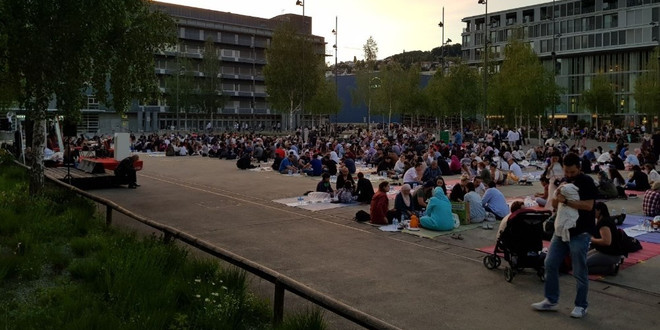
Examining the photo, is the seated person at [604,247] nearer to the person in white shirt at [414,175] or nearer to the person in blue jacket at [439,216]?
the person in blue jacket at [439,216]

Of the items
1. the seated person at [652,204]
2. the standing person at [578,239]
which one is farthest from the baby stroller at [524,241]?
the seated person at [652,204]

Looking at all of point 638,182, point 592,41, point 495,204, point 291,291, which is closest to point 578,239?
point 291,291

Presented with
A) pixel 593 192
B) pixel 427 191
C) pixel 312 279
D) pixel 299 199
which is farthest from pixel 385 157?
pixel 593 192

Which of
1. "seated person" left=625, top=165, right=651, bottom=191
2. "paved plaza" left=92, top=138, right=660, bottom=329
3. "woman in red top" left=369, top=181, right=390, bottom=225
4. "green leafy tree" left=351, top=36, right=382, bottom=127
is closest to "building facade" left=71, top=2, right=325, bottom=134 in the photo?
"green leafy tree" left=351, top=36, right=382, bottom=127

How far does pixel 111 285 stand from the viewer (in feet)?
22.5

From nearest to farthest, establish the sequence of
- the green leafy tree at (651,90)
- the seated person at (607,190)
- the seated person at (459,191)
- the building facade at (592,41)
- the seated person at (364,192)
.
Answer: the seated person at (459,191) → the seated person at (364,192) → the seated person at (607,190) → the green leafy tree at (651,90) → the building facade at (592,41)

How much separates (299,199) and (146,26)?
6748 millimetres

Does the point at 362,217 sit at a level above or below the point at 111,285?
below

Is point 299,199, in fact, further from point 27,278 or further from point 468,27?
point 468,27

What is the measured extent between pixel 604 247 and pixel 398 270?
3.38 meters

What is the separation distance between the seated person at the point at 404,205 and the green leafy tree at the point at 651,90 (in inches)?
2162

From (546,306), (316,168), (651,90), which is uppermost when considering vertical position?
(651,90)

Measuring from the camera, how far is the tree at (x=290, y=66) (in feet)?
179

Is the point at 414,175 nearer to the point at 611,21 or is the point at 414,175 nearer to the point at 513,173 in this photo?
the point at 513,173
